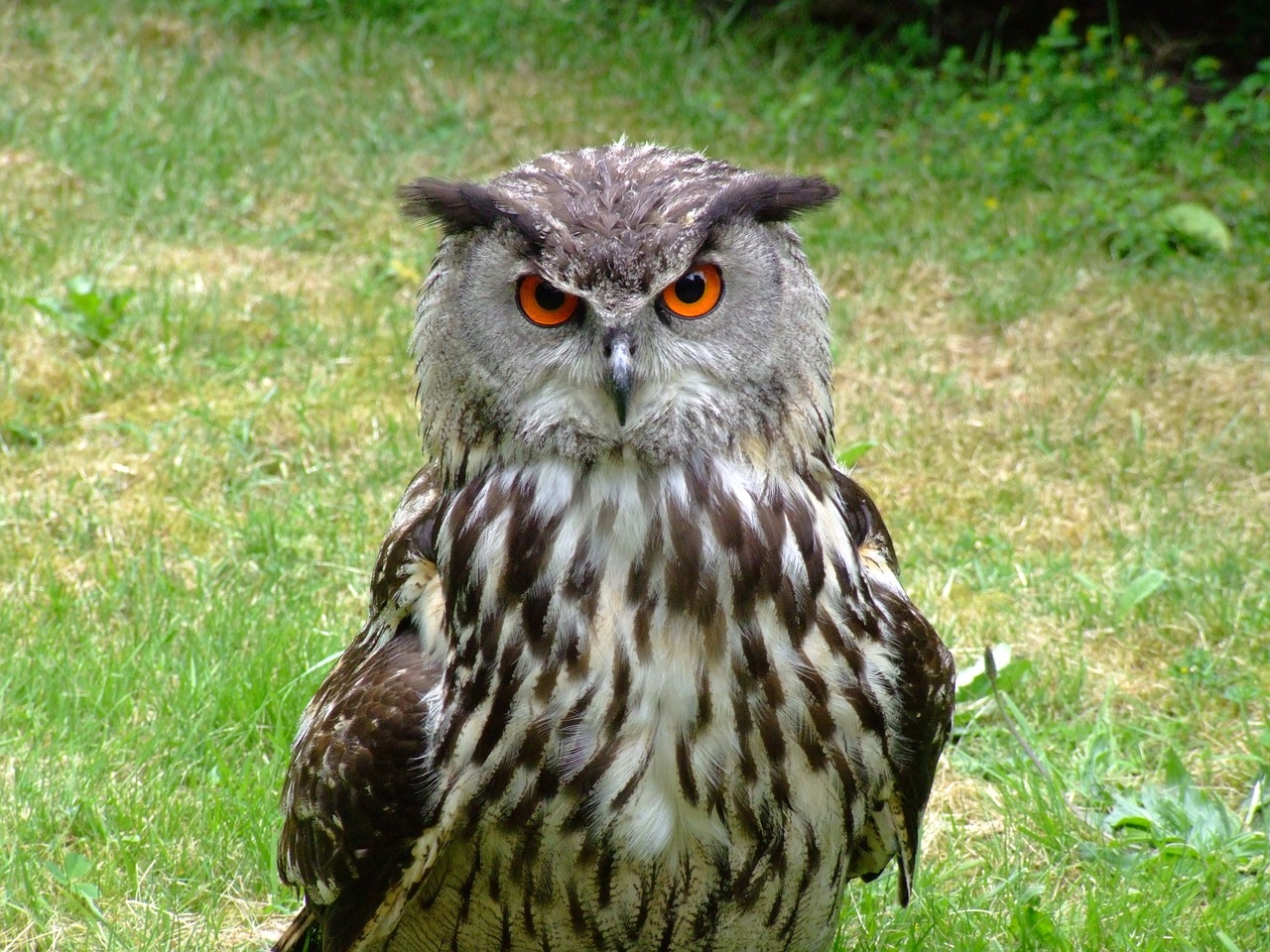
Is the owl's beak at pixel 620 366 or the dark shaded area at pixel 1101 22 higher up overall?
the owl's beak at pixel 620 366

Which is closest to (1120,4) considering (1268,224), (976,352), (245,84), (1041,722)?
(1268,224)

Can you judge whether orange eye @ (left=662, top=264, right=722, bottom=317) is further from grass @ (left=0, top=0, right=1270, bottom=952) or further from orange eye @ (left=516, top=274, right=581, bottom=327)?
grass @ (left=0, top=0, right=1270, bottom=952)

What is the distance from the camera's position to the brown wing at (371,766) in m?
2.59

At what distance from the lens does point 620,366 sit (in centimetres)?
234

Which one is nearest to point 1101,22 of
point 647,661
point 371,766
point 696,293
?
point 696,293

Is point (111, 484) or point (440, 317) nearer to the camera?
point (440, 317)

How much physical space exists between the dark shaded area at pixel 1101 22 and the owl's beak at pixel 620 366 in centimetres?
660

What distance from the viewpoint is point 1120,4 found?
8.37 m

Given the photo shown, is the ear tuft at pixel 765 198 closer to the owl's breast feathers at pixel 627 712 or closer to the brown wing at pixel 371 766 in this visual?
the owl's breast feathers at pixel 627 712

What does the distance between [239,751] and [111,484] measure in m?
1.53

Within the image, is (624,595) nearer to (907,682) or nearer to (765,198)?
(907,682)

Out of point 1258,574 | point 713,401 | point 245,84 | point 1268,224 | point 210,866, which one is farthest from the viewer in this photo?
point 245,84

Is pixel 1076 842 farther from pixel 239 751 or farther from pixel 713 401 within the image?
pixel 239 751

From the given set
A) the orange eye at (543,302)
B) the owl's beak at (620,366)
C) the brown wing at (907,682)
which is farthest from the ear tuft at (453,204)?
the brown wing at (907,682)
